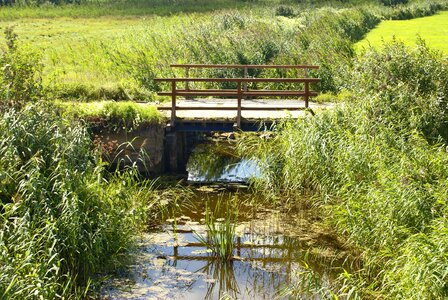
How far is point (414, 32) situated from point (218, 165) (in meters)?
24.9

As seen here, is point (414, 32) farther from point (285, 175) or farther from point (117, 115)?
point (285, 175)

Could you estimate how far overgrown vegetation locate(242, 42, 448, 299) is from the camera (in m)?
10.8

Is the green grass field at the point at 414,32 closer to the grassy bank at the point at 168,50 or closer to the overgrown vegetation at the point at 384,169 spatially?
the grassy bank at the point at 168,50

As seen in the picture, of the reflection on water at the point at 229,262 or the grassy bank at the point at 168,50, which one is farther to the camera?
the grassy bank at the point at 168,50

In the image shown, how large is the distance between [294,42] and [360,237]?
17760 mm

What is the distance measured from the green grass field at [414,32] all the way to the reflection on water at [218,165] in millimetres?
12505

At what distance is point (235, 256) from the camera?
13617 mm

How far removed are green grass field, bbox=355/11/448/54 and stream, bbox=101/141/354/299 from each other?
17.4 m

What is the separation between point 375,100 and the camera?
17.1 meters

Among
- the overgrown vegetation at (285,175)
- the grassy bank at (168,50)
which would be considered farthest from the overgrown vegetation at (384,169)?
the grassy bank at (168,50)

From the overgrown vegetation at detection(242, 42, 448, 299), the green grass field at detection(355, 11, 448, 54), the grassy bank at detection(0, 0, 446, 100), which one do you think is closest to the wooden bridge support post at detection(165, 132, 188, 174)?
the overgrown vegetation at detection(242, 42, 448, 299)

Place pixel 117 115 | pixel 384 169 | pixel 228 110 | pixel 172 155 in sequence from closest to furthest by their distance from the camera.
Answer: pixel 384 169
pixel 117 115
pixel 172 155
pixel 228 110

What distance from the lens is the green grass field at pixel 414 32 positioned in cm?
3603

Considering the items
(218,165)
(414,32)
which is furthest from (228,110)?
(414,32)
